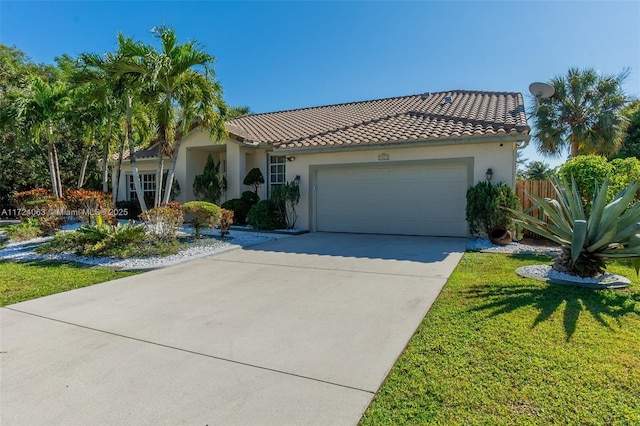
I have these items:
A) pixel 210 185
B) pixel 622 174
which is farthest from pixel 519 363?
pixel 210 185

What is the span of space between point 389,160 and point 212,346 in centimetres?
964

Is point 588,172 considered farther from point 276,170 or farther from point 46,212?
point 46,212

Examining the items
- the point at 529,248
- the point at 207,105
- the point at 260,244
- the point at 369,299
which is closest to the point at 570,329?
the point at 369,299

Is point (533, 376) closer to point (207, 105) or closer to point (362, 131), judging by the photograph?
point (207, 105)

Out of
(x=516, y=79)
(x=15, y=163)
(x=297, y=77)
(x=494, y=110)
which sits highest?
(x=297, y=77)

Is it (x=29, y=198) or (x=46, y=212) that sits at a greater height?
(x=29, y=198)

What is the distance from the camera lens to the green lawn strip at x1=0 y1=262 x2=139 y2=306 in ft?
19.1

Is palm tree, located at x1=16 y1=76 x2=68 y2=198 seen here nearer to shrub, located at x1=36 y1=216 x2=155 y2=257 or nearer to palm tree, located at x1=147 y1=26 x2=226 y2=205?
palm tree, located at x1=147 y1=26 x2=226 y2=205

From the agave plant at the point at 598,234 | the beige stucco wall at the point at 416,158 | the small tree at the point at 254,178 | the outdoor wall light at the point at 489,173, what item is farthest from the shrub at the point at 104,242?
the outdoor wall light at the point at 489,173

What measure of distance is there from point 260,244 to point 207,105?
4.57 meters

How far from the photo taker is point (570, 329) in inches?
156

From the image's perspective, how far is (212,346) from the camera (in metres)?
3.78

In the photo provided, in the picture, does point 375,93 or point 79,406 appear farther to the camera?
point 375,93

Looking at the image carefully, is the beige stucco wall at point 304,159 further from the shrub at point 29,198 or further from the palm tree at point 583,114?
the palm tree at point 583,114
